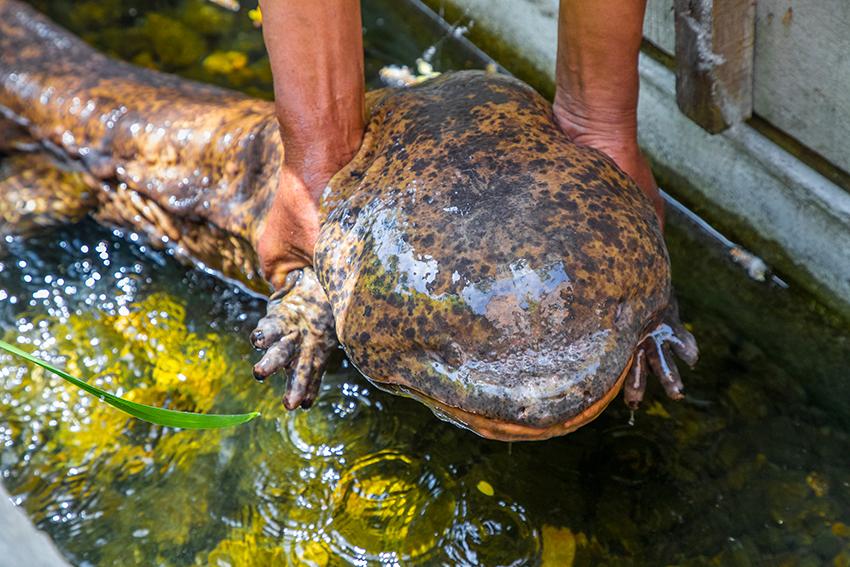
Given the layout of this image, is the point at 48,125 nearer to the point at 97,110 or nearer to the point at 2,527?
the point at 97,110

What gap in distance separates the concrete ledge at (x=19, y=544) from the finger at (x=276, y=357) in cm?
71

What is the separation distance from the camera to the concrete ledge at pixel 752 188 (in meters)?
2.94

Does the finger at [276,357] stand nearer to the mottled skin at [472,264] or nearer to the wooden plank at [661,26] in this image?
the mottled skin at [472,264]

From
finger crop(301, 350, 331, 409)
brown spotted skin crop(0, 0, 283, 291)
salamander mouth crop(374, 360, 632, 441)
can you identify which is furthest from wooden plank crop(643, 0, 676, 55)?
finger crop(301, 350, 331, 409)

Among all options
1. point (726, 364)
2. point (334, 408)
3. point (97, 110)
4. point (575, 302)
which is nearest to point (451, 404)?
point (575, 302)

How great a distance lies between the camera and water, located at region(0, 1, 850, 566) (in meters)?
2.66

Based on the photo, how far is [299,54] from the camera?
7.98 ft

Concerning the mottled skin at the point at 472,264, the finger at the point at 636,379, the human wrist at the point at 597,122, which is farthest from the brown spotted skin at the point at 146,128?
the finger at the point at 636,379

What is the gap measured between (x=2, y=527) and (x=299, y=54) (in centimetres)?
131

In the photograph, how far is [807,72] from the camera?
278 centimetres

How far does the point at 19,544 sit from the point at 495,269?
1072mm


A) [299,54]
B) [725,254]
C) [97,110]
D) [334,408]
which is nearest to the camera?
[299,54]

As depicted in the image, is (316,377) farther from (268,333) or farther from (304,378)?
(268,333)

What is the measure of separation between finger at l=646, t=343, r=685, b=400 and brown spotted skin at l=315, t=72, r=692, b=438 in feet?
0.57
